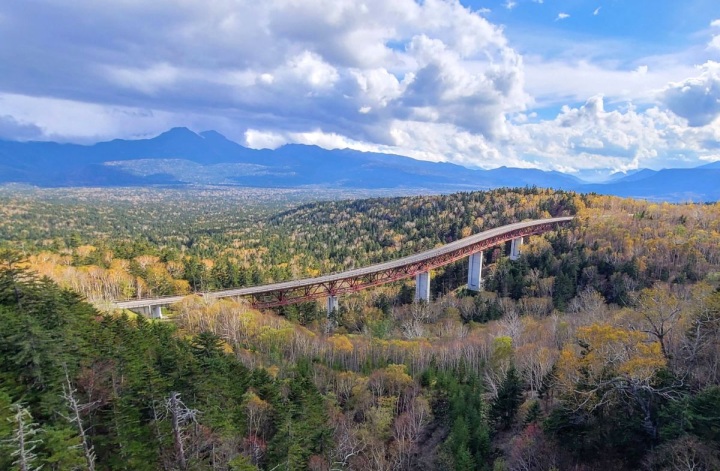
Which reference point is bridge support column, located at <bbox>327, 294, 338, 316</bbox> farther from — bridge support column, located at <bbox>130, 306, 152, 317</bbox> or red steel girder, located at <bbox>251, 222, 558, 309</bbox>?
bridge support column, located at <bbox>130, 306, 152, 317</bbox>

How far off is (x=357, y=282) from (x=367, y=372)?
1226 inches

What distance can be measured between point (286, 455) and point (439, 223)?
4692 inches

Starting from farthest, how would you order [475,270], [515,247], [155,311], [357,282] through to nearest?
[515,247] < [475,270] < [357,282] < [155,311]

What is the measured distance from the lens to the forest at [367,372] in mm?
18797

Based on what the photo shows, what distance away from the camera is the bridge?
195 ft

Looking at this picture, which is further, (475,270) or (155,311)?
(475,270)

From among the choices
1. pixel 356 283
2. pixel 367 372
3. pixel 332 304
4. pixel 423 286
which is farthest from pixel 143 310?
pixel 423 286

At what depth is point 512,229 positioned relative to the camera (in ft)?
334

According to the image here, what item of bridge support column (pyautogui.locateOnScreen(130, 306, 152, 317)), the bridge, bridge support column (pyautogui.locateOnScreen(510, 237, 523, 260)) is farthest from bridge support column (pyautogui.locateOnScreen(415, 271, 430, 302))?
bridge support column (pyautogui.locateOnScreen(130, 306, 152, 317))

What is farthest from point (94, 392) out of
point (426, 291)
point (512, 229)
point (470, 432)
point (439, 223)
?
point (439, 223)

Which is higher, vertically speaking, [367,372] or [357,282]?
[357,282]

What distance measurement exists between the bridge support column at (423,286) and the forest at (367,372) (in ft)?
11.4

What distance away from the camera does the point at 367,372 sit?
43.8m

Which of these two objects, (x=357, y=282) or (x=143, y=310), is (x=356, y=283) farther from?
(x=143, y=310)
